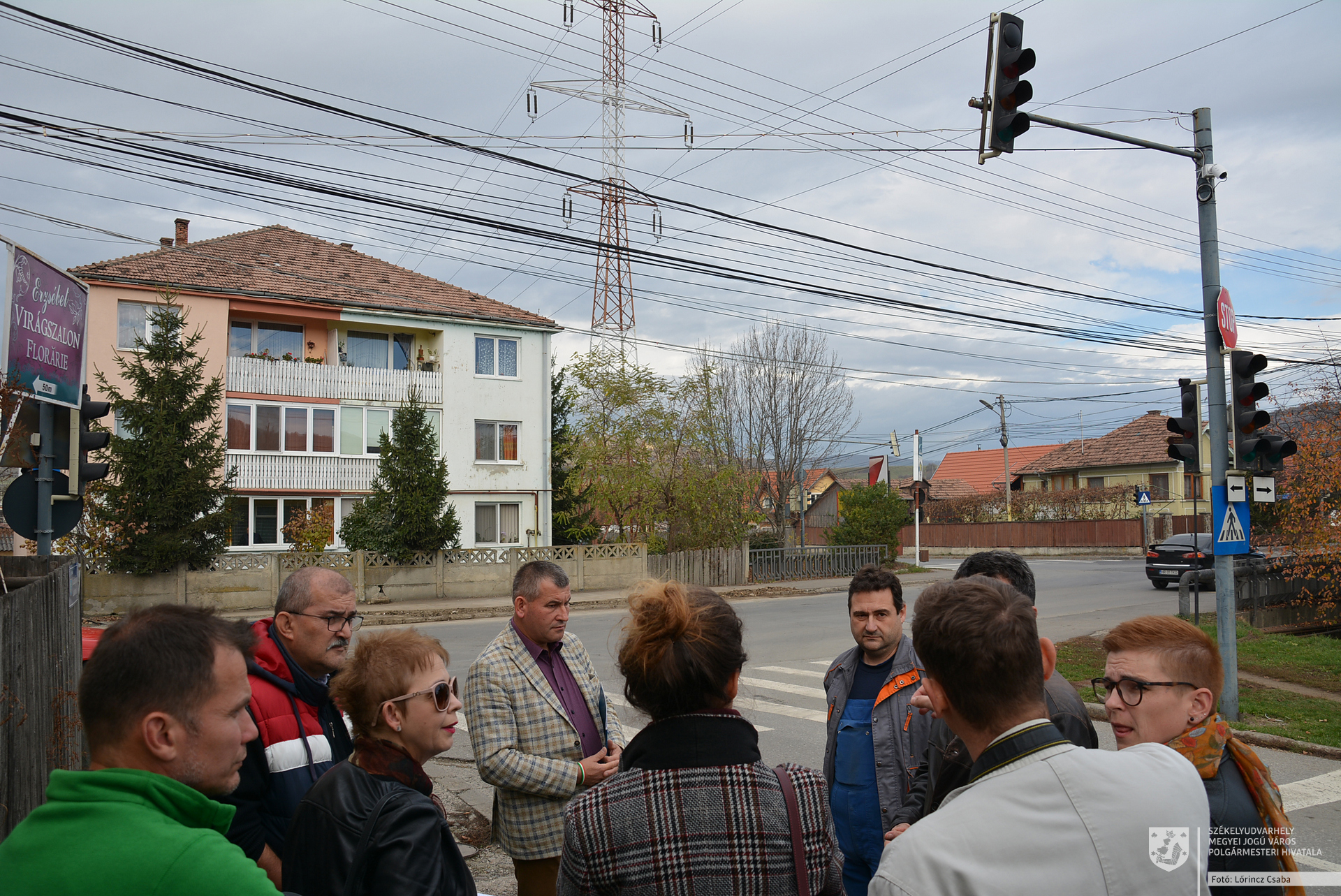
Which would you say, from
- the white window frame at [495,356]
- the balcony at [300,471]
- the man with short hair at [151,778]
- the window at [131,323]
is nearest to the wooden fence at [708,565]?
the white window frame at [495,356]

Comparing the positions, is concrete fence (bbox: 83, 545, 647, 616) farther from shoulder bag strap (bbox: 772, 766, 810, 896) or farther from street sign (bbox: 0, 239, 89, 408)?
shoulder bag strap (bbox: 772, 766, 810, 896)

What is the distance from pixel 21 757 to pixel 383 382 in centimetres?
2785

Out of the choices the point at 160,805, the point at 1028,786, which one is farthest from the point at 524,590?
the point at 1028,786

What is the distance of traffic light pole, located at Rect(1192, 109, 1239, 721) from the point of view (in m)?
9.09

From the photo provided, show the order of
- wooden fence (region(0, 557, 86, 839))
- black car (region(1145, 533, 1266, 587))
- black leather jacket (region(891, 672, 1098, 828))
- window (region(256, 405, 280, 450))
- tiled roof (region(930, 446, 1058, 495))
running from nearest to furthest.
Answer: black leather jacket (region(891, 672, 1098, 828))
wooden fence (region(0, 557, 86, 839))
black car (region(1145, 533, 1266, 587))
window (region(256, 405, 280, 450))
tiled roof (region(930, 446, 1058, 495))

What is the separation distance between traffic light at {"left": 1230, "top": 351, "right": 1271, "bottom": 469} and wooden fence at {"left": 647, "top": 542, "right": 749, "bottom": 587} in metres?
18.9

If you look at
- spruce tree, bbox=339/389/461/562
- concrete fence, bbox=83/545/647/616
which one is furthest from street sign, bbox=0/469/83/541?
spruce tree, bbox=339/389/461/562

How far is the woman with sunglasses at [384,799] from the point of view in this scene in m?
2.21

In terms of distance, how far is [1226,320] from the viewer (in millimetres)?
9141

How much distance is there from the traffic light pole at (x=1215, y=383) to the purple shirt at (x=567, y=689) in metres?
8.00

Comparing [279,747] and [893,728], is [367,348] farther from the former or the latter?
[893,728]

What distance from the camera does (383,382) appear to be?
31.3 metres

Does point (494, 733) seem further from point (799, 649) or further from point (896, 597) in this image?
point (799, 649)

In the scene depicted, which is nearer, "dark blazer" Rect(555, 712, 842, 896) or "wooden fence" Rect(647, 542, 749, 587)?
"dark blazer" Rect(555, 712, 842, 896)
